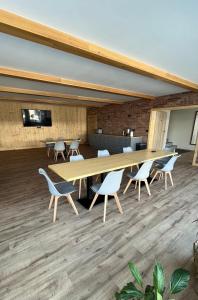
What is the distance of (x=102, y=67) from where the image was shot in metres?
2.74

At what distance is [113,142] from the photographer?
21.9ft

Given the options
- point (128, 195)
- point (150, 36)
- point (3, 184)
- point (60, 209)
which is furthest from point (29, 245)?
point (150, 36)

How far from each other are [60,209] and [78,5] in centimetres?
262

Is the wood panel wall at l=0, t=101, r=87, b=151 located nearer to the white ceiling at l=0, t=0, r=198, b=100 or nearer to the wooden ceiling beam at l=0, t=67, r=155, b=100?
the wooden ceiling beam at l=0, t=67, r=155, b=100

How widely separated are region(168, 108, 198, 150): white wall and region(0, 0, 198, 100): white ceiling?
5.46 metres

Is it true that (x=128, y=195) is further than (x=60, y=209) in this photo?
Yes

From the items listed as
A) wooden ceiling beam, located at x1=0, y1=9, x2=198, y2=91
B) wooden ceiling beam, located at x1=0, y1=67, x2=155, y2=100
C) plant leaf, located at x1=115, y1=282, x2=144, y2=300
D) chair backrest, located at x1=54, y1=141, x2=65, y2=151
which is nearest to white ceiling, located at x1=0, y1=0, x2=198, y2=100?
wooden ceiling beam, located at x1=0, y1=9, x2=198, y2=91

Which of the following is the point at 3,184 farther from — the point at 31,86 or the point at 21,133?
the point at 21,133

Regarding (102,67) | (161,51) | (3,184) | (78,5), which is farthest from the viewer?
(3,184)

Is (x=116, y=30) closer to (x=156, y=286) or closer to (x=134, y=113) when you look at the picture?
(x=156, y=286)

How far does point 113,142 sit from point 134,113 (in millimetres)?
1556

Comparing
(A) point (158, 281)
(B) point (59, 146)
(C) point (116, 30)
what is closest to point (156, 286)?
(A) point (158, 281)

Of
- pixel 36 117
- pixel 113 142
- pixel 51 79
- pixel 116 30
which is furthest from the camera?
pixel 36 117

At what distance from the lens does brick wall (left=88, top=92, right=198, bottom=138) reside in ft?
16.1
